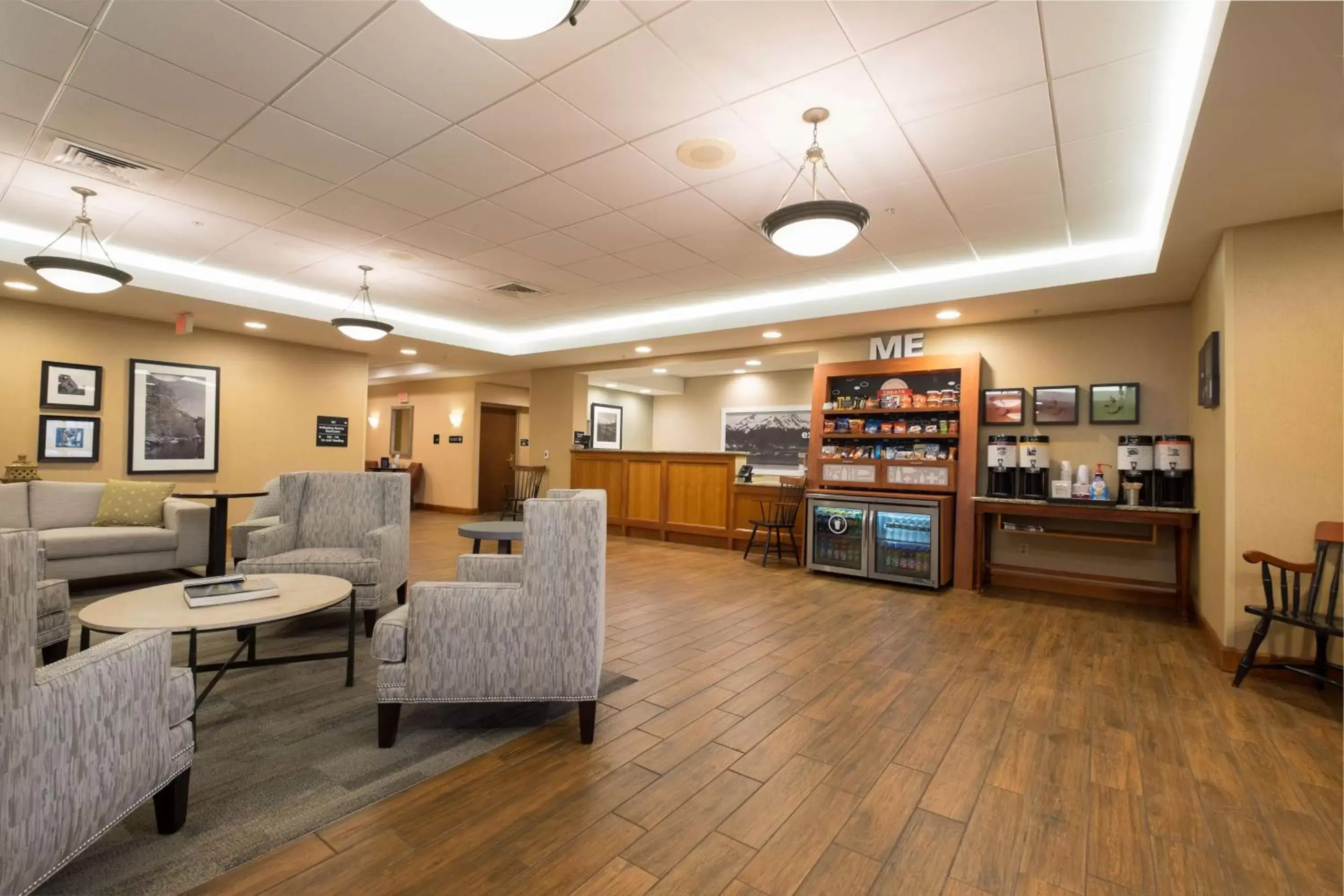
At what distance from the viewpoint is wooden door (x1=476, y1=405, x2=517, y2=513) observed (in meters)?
11.6

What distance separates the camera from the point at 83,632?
9.78 ft

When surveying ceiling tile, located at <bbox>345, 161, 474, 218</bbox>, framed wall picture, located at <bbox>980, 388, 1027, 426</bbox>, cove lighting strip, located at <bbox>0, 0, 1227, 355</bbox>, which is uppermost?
ceiling tile, located at <bbox>345, 161, 474, 218</bbox>

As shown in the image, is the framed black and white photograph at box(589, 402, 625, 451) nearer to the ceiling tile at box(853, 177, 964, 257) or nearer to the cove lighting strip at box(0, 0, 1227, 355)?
the cove lighting strip at box(0, 0, 1227, 355)

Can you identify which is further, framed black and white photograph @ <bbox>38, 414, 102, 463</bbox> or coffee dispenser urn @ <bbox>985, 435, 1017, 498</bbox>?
framed black and white photograph @ <bbox>38, 414, 102, 463</bbox>

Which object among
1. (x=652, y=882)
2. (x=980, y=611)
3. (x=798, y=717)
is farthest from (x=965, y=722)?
(x=980, y=611)

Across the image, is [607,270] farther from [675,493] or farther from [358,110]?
[675,493]

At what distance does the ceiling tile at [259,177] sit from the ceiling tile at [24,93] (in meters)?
0.66

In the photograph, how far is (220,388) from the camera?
7.31m

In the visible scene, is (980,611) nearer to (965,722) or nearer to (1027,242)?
(965,722)

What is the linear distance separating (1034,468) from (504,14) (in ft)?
18.3

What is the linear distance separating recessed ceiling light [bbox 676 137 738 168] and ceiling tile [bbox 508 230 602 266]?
1480 millimetres

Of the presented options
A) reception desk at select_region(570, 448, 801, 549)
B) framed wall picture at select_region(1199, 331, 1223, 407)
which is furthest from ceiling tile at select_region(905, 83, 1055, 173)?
reception desk at select_region(570, 448, 801, 549)

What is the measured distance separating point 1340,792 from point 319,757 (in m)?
3.85

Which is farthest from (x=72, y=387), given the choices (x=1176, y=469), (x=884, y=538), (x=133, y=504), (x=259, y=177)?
(x=1176, y=469)
